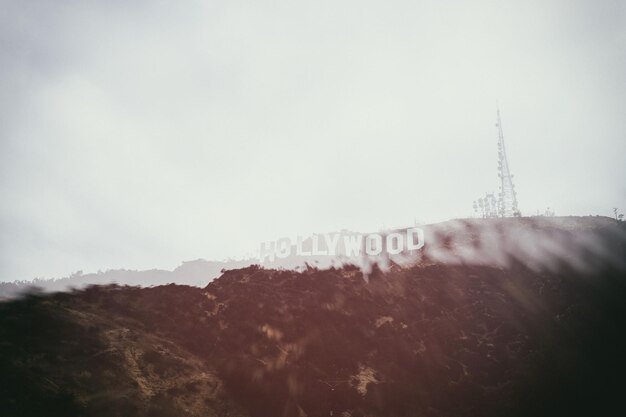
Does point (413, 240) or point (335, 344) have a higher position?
point (413, 240)

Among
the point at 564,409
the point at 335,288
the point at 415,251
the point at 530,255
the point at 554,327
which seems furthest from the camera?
the point at 415,251

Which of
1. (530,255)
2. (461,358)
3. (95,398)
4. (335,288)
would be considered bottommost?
(95,398)

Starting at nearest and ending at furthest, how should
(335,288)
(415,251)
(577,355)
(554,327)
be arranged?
(577,355) → (554,327) → (335,288) → (415,251)

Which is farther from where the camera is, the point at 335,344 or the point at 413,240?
the point at 413,240

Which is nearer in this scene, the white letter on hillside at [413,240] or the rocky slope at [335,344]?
the rocky slope at [335,344]

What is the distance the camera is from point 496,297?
102 feet

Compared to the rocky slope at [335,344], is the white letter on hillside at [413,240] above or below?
above

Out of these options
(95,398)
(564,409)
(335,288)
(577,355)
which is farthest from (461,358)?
(95,398)

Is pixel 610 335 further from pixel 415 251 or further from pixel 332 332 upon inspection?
pixel 332 332

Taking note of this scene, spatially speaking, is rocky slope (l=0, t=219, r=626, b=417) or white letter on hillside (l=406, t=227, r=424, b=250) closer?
rocky slope (l=0, t=219, r=626, b=417)

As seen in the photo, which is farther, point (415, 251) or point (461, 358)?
point (415, 251)

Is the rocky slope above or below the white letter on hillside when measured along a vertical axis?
below

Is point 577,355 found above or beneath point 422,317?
beneath

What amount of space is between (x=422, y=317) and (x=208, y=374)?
17.7 metres
